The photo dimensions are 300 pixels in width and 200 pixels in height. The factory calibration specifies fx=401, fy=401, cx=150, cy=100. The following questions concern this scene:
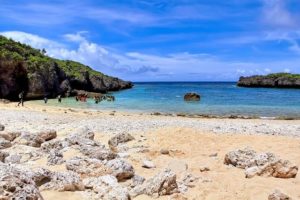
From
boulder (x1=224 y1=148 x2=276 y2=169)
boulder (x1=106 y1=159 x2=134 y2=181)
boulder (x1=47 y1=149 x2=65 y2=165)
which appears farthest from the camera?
boulder (x1=47 y1=149 x2=65 y2=165)

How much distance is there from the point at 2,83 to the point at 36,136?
44743 millimetres

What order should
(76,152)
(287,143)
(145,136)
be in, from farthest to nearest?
(145,136) < (287,143) < (76,152)

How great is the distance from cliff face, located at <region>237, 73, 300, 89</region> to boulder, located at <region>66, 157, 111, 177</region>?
133m

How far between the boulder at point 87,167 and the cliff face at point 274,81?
435ft

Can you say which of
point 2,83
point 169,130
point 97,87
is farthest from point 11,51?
point 169,130

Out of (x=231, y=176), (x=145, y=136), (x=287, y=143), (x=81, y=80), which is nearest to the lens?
(x=231, y=176)

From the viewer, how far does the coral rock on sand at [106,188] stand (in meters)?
8.49

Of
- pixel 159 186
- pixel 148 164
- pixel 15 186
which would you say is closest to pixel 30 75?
pixel 148 164

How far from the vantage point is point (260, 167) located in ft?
37.1

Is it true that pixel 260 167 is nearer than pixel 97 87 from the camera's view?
Result: Yes

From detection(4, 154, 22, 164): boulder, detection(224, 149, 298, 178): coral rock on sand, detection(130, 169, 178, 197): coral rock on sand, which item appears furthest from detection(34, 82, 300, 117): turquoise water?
detection(130, 169, 178, 197): coral rock on sand

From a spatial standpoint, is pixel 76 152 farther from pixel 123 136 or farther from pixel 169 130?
pixel 169 130

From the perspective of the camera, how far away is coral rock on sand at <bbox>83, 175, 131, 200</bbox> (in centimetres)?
849

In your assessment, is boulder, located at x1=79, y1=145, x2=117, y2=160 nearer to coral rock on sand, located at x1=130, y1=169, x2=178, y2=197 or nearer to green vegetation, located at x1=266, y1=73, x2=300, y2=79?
coral rock on sand, located at x1=130, y1=169, x2=178, y2=197
